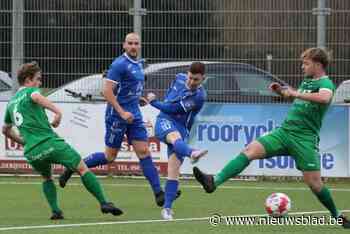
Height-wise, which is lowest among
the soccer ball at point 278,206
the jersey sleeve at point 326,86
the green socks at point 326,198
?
the soccer ball at point 278,206

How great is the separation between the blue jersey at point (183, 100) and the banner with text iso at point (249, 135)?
544 centimetres

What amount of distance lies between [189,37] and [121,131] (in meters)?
4.98

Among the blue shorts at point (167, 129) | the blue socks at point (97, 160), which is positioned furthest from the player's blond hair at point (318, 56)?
Result: the blue socks at point (97, 160)

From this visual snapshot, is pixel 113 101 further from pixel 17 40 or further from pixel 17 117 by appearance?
pixel 17 40

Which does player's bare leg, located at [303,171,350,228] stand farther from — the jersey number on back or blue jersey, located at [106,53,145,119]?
blue jersey, located at [106,53,145,119]

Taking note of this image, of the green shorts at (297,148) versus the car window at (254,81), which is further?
the car window at (254,81)

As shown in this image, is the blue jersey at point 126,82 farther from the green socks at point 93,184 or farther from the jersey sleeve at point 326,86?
the jersey sleeve at point 326,86

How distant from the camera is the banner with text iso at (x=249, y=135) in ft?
60.0

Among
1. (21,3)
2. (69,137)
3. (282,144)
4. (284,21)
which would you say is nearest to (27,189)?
(69,137)

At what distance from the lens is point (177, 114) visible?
1305 cm

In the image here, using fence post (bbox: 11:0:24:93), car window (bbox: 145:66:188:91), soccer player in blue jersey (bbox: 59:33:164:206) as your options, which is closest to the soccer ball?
soccer player in blue jersey (bbox: 59:33:164:206)

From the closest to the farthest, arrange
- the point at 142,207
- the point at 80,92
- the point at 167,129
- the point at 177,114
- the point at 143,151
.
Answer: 1. the point at 167,129
2. the point at 177,114
3. the point at 143,151
4. the point at 142,207
5. the point at 80,92

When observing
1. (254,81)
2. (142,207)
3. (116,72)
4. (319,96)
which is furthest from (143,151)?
(254,81)

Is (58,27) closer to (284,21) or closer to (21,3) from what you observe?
(21,3)
